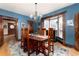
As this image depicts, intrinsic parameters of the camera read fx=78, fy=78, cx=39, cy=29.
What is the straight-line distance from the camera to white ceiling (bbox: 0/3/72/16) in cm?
143

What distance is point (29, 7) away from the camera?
58.4 inches

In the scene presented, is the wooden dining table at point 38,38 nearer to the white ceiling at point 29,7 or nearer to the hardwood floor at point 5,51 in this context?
the hardwood floor at point 5,51

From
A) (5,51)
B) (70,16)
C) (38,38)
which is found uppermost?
(70,16)

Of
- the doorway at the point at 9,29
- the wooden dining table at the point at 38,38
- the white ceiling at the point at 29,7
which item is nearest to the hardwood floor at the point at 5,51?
the doorway at the point at 9,29

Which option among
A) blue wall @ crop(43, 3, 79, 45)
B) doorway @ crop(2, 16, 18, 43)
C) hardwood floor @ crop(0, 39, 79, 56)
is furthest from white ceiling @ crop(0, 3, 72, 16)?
hardwood floor @ crop(0, 39, 79, 56)

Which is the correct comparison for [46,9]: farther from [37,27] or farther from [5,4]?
[5,4]

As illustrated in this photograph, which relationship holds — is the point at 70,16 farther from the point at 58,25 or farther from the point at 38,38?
the point at 38,38

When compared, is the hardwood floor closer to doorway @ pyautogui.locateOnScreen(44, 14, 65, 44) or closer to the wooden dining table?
doorway @ pyautogui.locateOnScreen(44, 14, 65, 44)

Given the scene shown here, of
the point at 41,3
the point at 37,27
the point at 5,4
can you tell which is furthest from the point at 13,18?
the point at 41,3

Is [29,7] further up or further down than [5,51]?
further up

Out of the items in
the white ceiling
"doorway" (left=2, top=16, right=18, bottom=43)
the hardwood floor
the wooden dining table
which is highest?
the white ceiling

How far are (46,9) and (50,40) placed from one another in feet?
2.11

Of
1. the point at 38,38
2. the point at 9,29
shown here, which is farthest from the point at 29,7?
the point at 38,38

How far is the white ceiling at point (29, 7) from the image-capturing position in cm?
143
